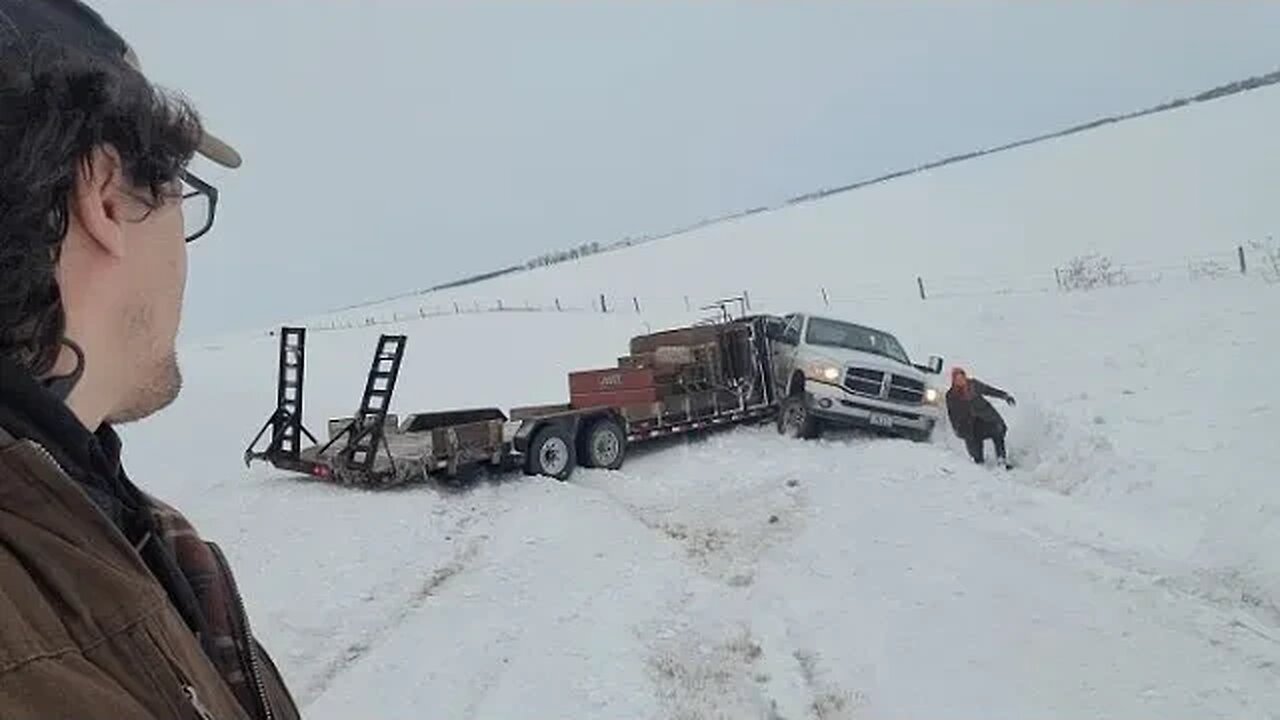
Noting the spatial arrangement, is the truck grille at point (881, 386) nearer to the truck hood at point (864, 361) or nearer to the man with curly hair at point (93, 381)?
the truck hood at point (864, 361)

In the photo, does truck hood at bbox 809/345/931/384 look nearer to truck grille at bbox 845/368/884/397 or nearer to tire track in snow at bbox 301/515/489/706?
truck grille at bbox 845/368/884/397

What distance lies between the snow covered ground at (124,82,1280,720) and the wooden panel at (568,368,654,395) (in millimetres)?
1181

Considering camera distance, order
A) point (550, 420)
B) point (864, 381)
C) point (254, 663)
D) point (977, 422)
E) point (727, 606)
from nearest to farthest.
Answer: point (254, 663) < point (727, 606) < point (550, 420) < point (977, 422) < point (864, 381)

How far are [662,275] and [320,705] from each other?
152ft

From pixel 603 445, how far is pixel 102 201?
1233cm

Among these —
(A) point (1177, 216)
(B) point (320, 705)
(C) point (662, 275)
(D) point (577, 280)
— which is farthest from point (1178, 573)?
(D) point (577, 280)

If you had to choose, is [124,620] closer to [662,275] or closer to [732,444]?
[732,444]

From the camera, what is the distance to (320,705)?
650 centimetres

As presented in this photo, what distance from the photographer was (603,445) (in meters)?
13.7

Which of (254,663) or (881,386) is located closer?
(254,663)

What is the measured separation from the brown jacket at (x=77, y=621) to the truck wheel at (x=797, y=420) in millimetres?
14458

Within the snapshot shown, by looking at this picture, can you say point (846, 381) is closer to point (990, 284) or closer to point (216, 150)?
point (216, 150)

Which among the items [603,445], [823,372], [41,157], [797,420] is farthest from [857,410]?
[41,157]

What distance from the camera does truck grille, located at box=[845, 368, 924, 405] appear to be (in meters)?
15.3
